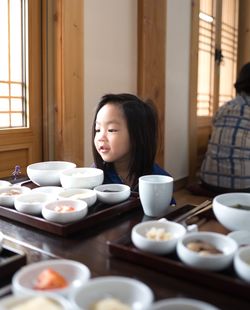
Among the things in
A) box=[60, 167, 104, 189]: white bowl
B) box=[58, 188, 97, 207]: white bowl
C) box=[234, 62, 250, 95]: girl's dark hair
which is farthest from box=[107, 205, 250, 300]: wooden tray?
box=[234, 62, 250, 95]: girl's dark hair

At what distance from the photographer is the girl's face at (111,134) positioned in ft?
4.71

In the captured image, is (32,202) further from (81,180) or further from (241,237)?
(241,237)

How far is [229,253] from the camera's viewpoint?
2.30ft

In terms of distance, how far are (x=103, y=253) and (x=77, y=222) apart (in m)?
0.15

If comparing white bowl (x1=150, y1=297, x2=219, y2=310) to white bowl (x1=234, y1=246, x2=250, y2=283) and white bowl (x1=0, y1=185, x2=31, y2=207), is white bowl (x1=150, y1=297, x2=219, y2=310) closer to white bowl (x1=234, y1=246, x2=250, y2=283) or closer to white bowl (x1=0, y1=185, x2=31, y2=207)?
white bowl (x1=234, y1=246, x2=250, y2=283)

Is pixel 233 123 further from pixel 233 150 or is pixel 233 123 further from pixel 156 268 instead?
pixel 156 268

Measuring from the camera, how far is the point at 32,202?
3.56 feet

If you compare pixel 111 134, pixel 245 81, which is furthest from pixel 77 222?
pixel 245 81

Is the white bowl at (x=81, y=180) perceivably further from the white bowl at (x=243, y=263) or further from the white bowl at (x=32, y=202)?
the white bowl at (x=243, y=263)

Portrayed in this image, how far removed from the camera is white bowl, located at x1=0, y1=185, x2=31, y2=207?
Result: 3.55ft

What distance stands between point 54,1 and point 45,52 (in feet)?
1.02

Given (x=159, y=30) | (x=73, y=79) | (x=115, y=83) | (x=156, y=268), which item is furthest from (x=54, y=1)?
(x=156, y=268)

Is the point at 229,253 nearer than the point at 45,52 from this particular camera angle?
Yes

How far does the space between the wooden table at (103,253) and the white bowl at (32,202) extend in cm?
4
